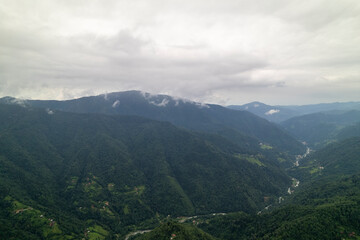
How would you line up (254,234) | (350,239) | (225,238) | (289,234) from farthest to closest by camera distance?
(225,238), (254,234), (289,234), (350,239)

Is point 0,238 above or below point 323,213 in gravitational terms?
below

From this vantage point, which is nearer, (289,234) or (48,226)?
(289,234)

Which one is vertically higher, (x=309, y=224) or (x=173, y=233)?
(x=309, y=224)

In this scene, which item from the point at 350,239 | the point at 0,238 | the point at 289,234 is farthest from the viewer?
the point at 0,238

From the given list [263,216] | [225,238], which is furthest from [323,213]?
[225,238]

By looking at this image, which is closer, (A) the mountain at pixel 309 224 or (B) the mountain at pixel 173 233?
(A) the mountain at pixel 309 224

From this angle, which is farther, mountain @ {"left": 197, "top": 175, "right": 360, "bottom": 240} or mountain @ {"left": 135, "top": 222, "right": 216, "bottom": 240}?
mountain @ {"left": 135, "top": 222, "right": 216, "bottom": 240}

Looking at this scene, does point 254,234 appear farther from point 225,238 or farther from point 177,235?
point 177,235

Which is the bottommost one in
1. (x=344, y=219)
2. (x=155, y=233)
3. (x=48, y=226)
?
(x=48, y=226)

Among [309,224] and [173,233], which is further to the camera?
[173,233]

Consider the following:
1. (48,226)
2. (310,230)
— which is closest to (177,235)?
(310,230)
